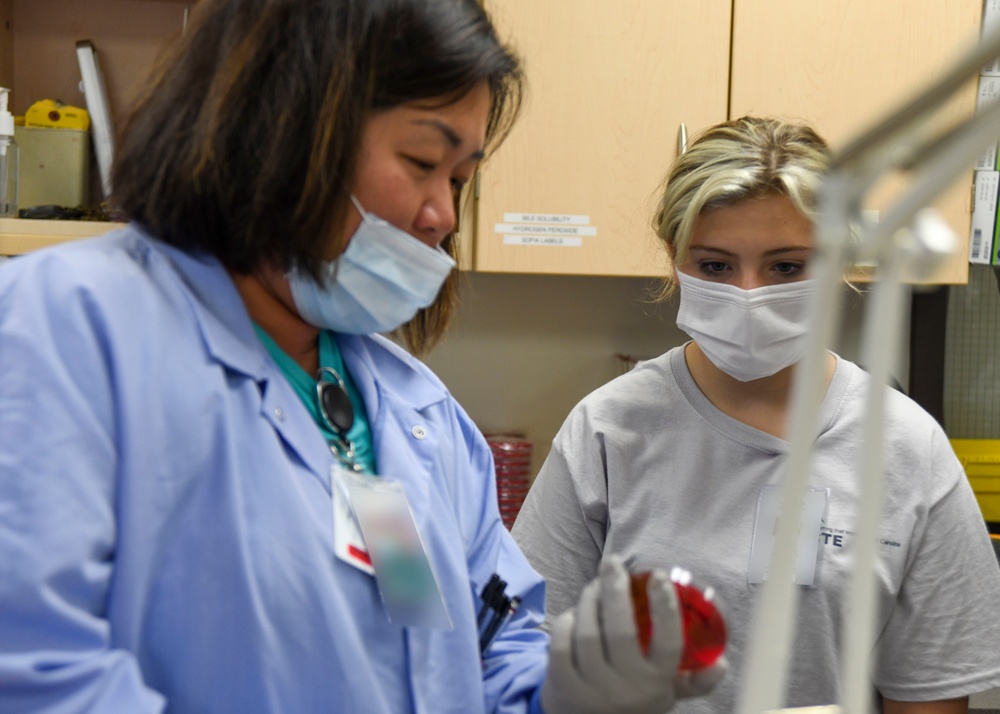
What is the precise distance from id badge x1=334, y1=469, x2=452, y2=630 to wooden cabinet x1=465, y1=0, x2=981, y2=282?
121cm

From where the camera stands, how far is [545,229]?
2043mm

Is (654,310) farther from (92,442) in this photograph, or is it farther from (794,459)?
(794,459)

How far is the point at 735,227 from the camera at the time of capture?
128cm

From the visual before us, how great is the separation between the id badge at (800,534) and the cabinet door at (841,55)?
3.31 feet

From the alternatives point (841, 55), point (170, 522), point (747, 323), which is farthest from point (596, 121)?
point (170, 522)

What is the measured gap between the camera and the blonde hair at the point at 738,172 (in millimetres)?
1278

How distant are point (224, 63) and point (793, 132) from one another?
836 millimetres

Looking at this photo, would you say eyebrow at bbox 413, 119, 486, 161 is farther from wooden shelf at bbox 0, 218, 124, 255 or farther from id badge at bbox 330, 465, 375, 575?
wooden shelf at bbox 0, 218, 124, 255

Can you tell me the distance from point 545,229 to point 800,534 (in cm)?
96

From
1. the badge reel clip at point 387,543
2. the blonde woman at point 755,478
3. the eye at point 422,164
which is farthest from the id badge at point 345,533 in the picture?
the blonde woman at point 755,478

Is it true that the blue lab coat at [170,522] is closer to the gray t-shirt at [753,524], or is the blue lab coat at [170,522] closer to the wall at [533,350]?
the gray t-shirt at [753,524]

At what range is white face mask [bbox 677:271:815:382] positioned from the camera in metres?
1.25

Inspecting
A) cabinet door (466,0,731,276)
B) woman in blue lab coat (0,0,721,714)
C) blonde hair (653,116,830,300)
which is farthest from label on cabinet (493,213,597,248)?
woman in blue lab coat (0,0,721,714)

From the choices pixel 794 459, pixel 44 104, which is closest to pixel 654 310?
pixel 44 104
